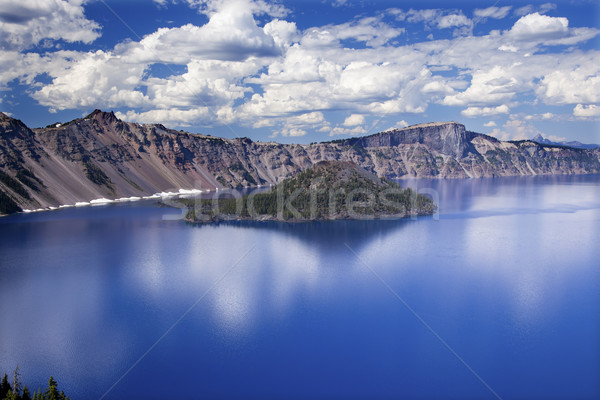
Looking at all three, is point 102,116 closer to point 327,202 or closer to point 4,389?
point 327,202

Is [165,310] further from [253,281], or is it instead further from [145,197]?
[145,197]

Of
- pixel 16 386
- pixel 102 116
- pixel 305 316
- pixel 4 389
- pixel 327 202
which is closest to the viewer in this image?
pixel 4 389

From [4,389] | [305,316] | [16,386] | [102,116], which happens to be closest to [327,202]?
[305,316]

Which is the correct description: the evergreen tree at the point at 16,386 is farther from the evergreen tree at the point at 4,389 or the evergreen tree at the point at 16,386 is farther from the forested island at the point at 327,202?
the forested island at the point at 327,202

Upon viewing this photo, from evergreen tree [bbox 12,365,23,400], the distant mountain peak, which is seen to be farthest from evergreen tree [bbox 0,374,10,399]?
the distant mountain peak

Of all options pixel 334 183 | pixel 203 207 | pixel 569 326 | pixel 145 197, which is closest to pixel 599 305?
pixel 569 326

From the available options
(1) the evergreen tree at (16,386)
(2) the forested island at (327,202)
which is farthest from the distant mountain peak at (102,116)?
(1) the evergreen tree at (16,386)
